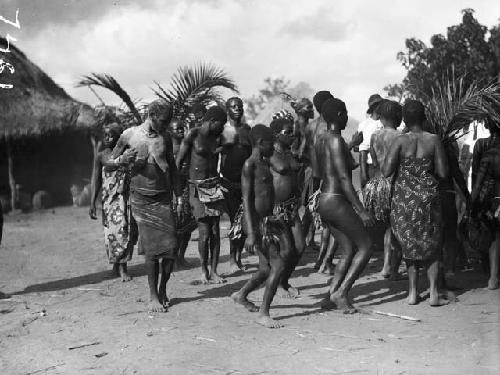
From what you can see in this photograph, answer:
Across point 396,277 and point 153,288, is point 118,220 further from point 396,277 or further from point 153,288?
point 396,277

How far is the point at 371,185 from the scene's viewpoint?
709 centimetres

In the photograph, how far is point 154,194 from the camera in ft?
20.9

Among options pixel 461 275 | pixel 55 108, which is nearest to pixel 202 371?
pixel 461 275

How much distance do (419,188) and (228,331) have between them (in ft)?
7.17

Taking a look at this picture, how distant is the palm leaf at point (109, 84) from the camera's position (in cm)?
1003

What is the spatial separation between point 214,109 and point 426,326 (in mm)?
3304

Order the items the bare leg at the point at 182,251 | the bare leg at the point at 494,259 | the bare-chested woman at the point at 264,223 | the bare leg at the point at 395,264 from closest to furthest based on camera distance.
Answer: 1. the bare-chested woman at the point at 264,223
2. the bare leg at the point at 494,259
3. the bare leg at the point at 395,264
4. the bare leg at the point at 182,251

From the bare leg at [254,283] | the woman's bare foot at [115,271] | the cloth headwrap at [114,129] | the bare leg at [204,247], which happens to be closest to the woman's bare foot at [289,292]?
the bare leg at [254,283]

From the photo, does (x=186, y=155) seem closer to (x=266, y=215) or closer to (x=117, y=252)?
(x=117, y=252)

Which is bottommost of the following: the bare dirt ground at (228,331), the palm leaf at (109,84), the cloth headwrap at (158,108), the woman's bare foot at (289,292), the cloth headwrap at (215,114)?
the bare dirt ground at (228,331)

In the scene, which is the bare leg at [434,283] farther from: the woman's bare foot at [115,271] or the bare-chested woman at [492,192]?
the woman's bare foot at [115,271]

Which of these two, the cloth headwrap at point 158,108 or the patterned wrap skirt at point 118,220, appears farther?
the patterned wrap skirt at point 118,220

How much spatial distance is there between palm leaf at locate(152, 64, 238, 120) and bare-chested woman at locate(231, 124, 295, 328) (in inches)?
186

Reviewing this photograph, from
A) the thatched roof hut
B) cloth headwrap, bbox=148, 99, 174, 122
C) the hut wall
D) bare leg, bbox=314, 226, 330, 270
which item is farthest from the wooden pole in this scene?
cloth headwrap, bbox=148, 99, 174, 122
